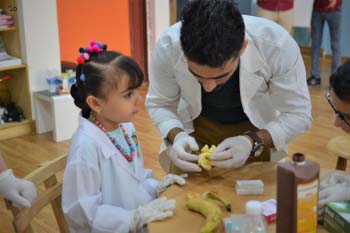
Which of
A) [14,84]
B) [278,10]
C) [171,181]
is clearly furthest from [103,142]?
[278,10]

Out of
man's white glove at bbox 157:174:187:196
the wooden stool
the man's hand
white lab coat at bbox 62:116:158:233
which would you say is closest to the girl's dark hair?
white lab coat at bbox 62:116:158:233

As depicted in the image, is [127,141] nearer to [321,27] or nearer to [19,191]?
[19,191]

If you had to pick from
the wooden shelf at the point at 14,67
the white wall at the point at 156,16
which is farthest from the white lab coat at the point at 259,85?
the white wall at the point at 156,16

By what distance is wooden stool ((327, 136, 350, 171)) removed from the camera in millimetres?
2564

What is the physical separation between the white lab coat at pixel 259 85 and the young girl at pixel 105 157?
0.96ft

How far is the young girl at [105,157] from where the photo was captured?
1.53 m

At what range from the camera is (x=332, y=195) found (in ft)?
4.80

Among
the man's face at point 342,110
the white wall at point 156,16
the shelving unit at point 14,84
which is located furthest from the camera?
the white wall at point 156,16

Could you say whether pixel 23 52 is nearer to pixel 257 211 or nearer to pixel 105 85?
pixel 105 85

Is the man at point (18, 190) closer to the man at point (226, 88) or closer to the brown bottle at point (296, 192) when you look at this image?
the man at point (226, 88)

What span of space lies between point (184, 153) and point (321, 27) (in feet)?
14.6

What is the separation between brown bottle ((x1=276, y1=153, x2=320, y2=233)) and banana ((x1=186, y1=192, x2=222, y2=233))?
8.7 inches

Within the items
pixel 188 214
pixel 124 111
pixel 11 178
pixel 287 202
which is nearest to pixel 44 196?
pixel 11 178

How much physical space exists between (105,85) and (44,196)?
0.43 metres
